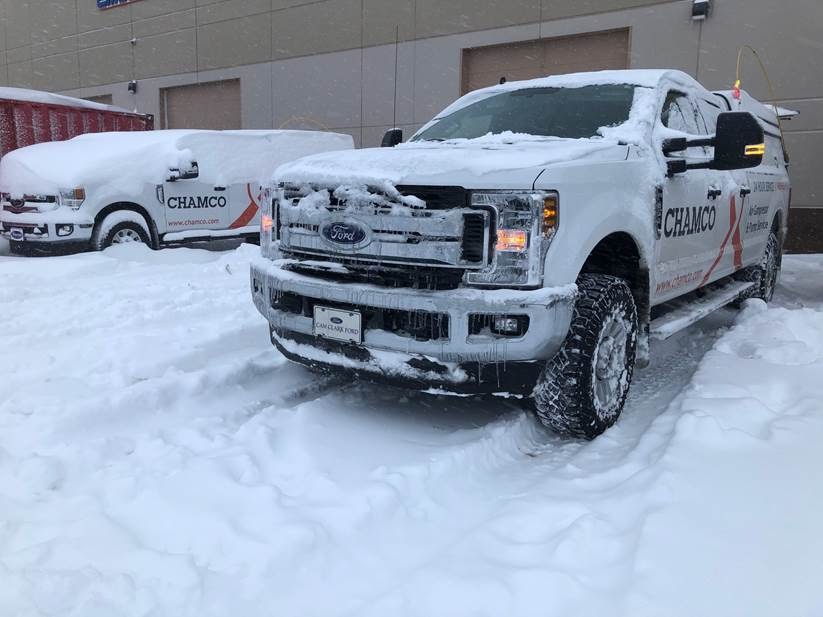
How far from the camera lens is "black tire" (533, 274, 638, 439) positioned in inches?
127

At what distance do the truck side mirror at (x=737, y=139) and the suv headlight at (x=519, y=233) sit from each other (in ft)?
4.82

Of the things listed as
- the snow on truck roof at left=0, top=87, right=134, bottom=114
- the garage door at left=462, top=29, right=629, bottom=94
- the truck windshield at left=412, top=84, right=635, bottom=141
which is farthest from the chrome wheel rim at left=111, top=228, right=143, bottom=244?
the garage door at left=462, top=29, right=629, bottom=94

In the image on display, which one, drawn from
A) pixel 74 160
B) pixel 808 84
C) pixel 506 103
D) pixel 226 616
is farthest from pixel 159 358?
pixel 808 84

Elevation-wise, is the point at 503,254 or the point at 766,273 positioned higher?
the point at 503,254

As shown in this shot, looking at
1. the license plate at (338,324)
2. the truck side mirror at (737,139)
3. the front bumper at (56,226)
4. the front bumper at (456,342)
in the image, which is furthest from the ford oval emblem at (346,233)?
the front bumper at (56,226)

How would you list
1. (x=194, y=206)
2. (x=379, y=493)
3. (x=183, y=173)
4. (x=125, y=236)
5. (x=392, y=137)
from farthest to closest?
(x=194, y=206), (x=183, y=173), (x=125, y=236), (x=392, y=137), (x=379, y=493)

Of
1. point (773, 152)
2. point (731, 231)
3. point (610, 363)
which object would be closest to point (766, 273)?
point (773, 152)

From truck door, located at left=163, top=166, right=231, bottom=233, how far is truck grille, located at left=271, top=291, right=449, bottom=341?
6.26 m

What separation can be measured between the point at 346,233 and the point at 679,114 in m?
2.76

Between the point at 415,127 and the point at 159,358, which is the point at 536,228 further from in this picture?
the point at 415,127

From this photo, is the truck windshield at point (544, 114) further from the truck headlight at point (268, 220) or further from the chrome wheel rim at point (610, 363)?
the truck headlight at point (268, 220)

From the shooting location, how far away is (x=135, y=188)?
8.72 m

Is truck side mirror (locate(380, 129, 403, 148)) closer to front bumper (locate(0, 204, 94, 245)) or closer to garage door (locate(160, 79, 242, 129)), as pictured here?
front bumper (locate(0, 204, 94, 245))

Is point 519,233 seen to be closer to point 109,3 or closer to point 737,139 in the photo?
point 737,139
